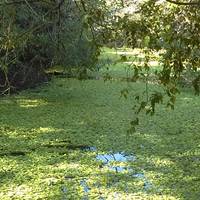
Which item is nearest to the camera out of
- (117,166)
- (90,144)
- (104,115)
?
(117,166)

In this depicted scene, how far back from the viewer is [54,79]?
12.0 meters

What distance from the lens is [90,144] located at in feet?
19.6

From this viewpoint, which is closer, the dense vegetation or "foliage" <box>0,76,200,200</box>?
the dense vegetation

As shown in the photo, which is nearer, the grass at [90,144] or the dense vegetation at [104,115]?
the dense vegetation at [104,115]

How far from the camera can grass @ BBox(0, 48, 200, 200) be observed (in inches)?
173

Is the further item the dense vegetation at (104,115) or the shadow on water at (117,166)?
the shadow on water at (117,166)

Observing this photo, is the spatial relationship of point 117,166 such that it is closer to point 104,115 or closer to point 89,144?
point 89,144

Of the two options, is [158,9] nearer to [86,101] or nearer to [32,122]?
[32,122]

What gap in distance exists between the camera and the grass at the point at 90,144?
4398mm

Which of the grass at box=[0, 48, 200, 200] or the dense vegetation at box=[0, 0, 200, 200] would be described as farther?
the grass at box=[0, 48, 200, 200]

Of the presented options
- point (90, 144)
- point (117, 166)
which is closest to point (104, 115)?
point (90, 144)

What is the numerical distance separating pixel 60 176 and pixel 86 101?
13.6ft

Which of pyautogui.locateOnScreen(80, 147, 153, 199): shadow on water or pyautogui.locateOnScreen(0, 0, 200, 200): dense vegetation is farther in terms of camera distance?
pyautogui.locateOnScreen(80, 147, 153, 199): shadow on water

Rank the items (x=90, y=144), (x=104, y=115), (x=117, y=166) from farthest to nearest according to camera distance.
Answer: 1. (x=104, y=115)
2. (x=90, y=144)
3. (x=117, y=166)
